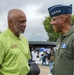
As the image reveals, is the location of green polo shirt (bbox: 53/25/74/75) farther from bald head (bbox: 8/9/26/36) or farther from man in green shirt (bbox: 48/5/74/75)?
bald head (bbox: 8/9/26/36)

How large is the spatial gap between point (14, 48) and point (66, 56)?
100 centimetres

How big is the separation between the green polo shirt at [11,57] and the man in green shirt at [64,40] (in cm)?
67

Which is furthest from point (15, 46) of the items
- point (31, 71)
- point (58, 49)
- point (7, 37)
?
point (58, 49)

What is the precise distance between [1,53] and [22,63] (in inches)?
13.7

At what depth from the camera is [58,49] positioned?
4.33m

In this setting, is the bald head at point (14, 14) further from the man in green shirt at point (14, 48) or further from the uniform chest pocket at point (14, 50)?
the uniform chest pocket at point (14, 50)

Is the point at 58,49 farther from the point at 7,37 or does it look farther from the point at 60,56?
the point at 7,37

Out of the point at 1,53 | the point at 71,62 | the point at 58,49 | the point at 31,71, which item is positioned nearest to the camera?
the point at 71,62

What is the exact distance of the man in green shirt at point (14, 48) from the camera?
15.7ft

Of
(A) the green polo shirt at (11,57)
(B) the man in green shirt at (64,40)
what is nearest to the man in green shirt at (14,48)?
(A) the green polo shirt at (11,57)

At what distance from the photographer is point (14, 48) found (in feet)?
15.9

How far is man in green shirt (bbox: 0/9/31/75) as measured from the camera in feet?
15.7

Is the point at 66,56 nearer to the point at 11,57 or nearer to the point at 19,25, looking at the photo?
the point at 11,57

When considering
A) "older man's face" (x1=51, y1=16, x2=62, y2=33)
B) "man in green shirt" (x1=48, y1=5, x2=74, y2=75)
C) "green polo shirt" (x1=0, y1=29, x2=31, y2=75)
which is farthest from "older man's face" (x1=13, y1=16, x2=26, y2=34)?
"older man's face" (x1=51, y1=16, x2=62, y2=33)
